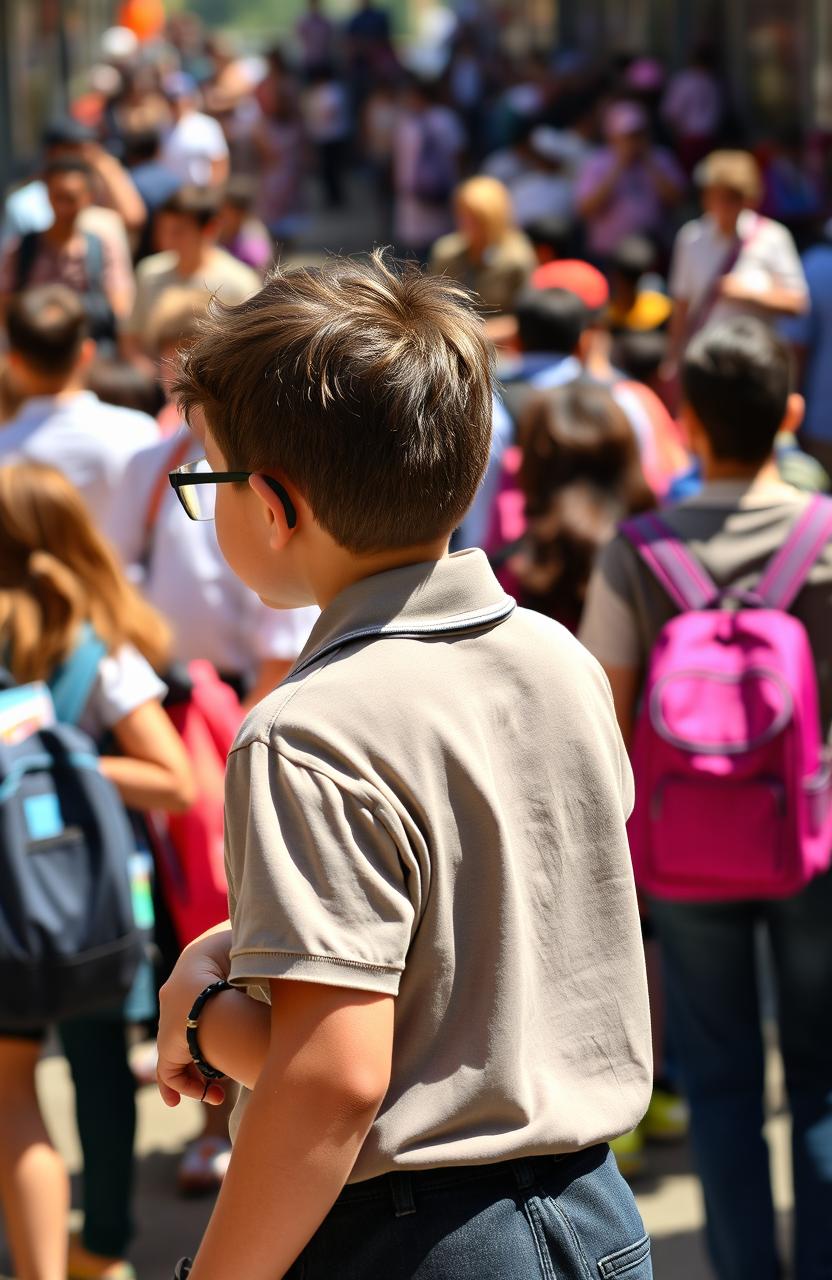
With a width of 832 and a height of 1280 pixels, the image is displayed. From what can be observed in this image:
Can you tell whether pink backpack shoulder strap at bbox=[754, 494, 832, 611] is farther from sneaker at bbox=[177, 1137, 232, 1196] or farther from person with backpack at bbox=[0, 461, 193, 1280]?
sneaker at bbox=[177, 1137, 232, 1196]

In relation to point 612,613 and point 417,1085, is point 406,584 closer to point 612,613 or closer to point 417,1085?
point 417,1085

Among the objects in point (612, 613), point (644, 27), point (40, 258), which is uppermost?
point (612, 613)

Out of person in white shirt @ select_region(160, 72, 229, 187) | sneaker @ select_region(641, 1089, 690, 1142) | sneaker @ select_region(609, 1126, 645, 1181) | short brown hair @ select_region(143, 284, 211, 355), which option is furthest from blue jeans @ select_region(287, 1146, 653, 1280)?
person in white shirt @ select_region(160, 72, 229, 187)

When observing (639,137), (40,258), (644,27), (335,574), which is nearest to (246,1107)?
(335,574)

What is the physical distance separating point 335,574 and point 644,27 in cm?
2187

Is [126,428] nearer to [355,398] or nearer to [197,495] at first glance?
[197,495]

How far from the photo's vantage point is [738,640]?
9.13 feet

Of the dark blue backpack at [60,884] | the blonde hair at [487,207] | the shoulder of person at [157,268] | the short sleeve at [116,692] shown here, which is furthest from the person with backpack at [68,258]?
the dark blue backpack at [60,884]

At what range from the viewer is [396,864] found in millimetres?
1336

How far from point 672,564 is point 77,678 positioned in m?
1.10

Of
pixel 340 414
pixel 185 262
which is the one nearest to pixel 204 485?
pixel 340 414

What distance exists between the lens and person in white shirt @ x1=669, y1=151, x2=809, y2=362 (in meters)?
6.96

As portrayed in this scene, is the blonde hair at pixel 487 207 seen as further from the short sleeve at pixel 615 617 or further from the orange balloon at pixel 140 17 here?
the orange balloon at pixel 140 17

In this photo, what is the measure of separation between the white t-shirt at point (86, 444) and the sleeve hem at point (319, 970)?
294 cm
